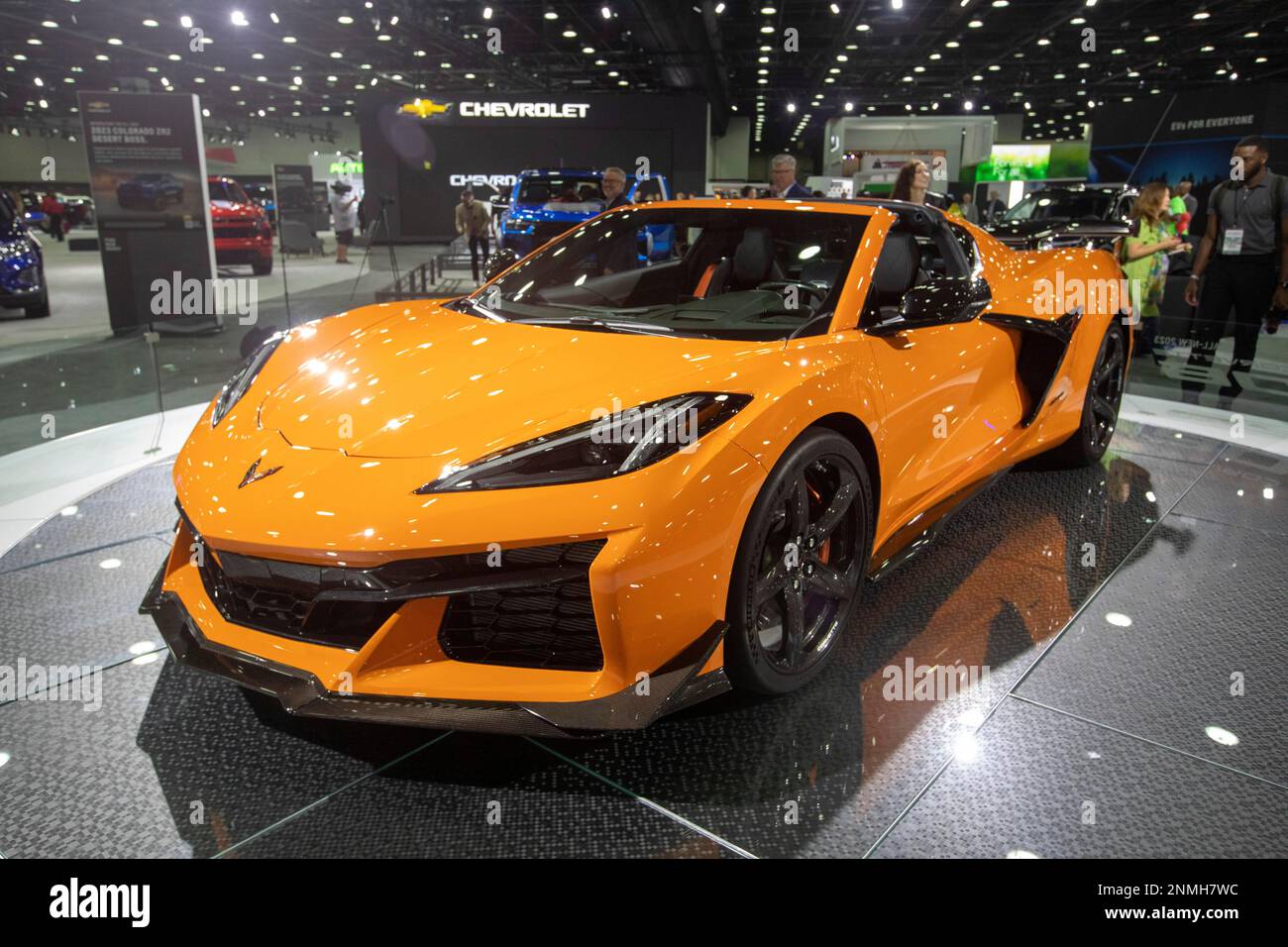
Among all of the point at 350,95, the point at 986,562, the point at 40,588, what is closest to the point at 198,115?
the point at 40,588

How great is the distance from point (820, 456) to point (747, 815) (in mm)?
846

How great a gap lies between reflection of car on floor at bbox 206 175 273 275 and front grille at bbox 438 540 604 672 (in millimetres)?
12926

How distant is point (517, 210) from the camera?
1264 cm

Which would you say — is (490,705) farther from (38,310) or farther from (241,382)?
(38,310)

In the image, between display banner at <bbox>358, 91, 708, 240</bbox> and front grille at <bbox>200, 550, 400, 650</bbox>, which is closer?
front grille at <bbox>200, 550, 400, 650</bbox>

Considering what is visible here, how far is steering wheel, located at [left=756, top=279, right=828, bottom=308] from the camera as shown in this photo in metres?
2.60

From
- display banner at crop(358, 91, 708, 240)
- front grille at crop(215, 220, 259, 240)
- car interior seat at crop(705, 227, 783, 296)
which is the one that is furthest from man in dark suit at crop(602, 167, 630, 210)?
display banner at crop(358, 91, 708, 240)

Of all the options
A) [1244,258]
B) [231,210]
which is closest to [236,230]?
[231,210]

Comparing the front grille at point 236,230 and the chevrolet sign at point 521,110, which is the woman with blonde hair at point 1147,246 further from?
the chevrolet sign at point 521,110

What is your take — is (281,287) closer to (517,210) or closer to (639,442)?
(517,210)

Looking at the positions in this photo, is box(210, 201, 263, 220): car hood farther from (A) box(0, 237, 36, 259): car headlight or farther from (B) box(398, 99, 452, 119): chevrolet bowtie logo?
(B) box(398, 99, 452, 119): chevrolet bowtie logo

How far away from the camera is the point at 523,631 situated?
1.78m

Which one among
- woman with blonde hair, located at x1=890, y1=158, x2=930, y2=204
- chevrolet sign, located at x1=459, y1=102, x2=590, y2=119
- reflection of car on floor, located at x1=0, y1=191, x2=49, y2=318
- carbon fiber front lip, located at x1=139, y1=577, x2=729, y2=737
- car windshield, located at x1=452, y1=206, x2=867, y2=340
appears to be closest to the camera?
carbon fiber front lip, located at x1=139, y1=577, x2=729, y2=737

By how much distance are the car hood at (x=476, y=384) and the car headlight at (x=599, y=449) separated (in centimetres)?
3
